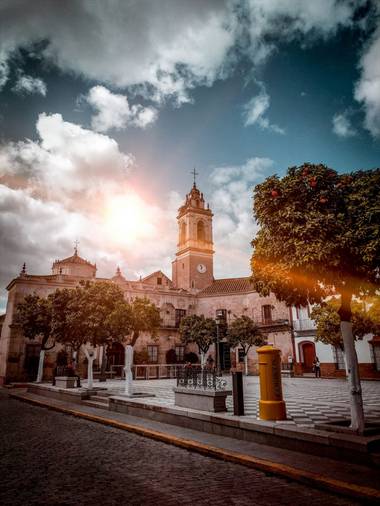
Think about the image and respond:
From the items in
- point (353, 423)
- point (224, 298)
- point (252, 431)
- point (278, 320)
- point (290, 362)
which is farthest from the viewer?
point (224, 298)

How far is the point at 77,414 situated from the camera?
10.9 meters

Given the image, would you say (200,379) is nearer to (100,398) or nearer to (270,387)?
(270,387)

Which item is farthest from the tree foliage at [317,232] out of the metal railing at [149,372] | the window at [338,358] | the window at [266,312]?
the window at [266,312]

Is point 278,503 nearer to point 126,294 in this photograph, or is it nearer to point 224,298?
point 126,294

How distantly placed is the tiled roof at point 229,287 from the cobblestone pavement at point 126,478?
2986cm

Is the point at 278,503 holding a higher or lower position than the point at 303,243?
lower

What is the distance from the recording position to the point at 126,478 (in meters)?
4.89

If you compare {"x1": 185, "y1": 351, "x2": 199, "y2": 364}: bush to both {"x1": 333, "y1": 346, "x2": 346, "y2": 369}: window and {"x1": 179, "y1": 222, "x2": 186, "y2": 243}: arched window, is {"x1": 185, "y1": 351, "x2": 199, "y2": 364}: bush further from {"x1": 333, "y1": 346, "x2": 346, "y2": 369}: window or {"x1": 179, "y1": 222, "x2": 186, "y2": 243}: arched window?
{"x1": 179, "y1": 222, "x2": 186, "y2": 243}: arched window

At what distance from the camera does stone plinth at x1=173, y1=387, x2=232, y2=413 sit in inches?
336

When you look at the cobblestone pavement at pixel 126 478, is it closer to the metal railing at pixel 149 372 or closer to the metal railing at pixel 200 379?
the metal railing at pixel 200 379

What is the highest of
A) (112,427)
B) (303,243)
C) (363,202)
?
(363,202)

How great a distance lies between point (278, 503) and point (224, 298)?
109 feet

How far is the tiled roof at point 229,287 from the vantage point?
1448 inches

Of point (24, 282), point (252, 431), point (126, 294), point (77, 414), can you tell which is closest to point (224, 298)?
point (126, 294)
